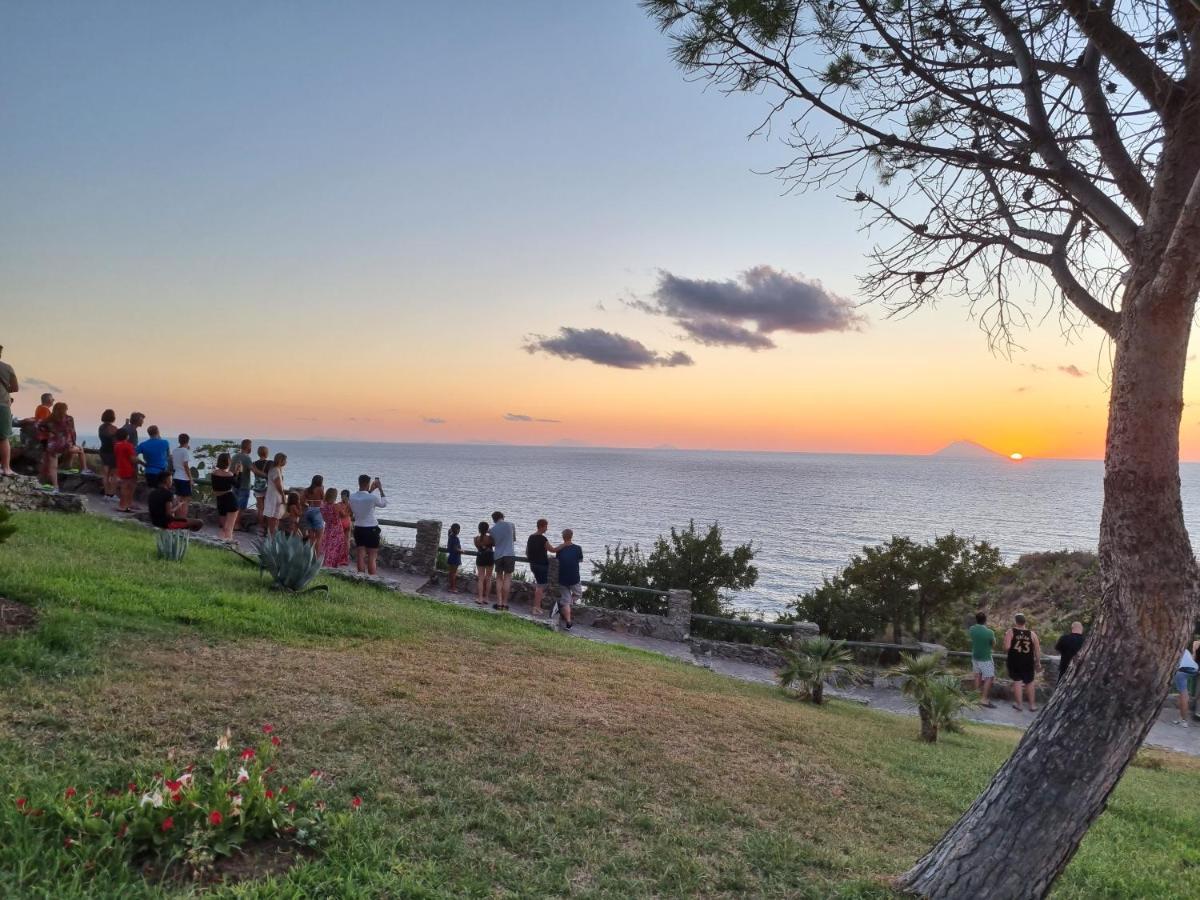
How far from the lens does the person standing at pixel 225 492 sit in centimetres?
1273

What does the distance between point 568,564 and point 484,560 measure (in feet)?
5.27

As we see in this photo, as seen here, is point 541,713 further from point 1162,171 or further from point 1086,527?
point 1086,527

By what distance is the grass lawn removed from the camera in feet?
12.7

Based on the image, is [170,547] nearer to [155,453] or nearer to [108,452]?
[155,453]

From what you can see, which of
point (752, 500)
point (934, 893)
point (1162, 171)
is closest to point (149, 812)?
point (934, 893)

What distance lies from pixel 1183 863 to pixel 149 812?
277 inches

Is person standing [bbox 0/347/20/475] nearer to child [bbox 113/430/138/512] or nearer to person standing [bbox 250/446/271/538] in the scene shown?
child [bbox 113/430/138/512]

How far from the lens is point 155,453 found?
13516mm

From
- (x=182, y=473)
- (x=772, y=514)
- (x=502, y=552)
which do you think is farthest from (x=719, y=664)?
(x=772, y=514)

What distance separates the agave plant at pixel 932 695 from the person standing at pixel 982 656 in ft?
11.5

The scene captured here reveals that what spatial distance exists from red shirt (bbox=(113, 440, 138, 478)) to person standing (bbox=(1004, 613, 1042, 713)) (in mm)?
16796

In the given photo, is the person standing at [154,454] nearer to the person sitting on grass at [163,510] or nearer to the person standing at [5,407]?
the person sitting on grass at [163,510]

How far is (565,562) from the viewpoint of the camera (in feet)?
45.0

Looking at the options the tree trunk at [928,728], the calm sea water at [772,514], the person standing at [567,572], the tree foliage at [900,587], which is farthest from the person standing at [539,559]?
the calm sea water at [772,514]
